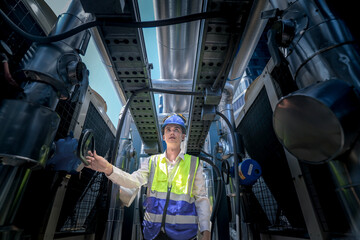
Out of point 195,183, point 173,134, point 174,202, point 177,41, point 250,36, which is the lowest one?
point 174,202

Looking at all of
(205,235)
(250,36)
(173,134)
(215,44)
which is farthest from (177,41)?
(205,235)

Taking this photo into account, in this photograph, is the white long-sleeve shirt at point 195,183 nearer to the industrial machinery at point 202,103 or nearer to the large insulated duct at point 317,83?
the industrial machinery at point 202,103

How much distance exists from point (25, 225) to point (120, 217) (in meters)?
1.09

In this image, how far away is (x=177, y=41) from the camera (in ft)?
7.50

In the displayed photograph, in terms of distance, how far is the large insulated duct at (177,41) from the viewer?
6.31 ft

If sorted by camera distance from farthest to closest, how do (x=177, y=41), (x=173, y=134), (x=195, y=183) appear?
(x=177, y=41), (x=173, y=134), (x=195, y=183)

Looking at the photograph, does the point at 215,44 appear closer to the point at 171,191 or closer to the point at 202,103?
the point at 202,103

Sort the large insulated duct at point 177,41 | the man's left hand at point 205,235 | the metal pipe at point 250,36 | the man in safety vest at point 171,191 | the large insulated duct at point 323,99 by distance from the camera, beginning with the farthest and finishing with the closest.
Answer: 1. the large insulated duct at point 177,41
2. the metal pipe at point 250,36
3. the man's left hand at point 205,235
4. the man in safety vest at point 171,191
5. the large insulated duct at point 323,99

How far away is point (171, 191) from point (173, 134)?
0.60 m

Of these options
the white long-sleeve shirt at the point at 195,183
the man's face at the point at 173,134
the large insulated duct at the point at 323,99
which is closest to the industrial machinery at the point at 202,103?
the large insulated duct at the point at 323,99

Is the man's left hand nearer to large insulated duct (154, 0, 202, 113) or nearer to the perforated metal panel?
the perforated metal panel

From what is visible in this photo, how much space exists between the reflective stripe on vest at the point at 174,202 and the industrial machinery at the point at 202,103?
391mm

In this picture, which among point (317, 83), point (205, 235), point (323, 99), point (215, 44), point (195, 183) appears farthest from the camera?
point (195, 183)

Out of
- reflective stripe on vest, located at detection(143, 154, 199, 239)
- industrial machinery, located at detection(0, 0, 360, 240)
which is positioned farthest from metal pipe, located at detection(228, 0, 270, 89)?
reflective stripe on vest, located at detection(143, 154, 199, 239)
